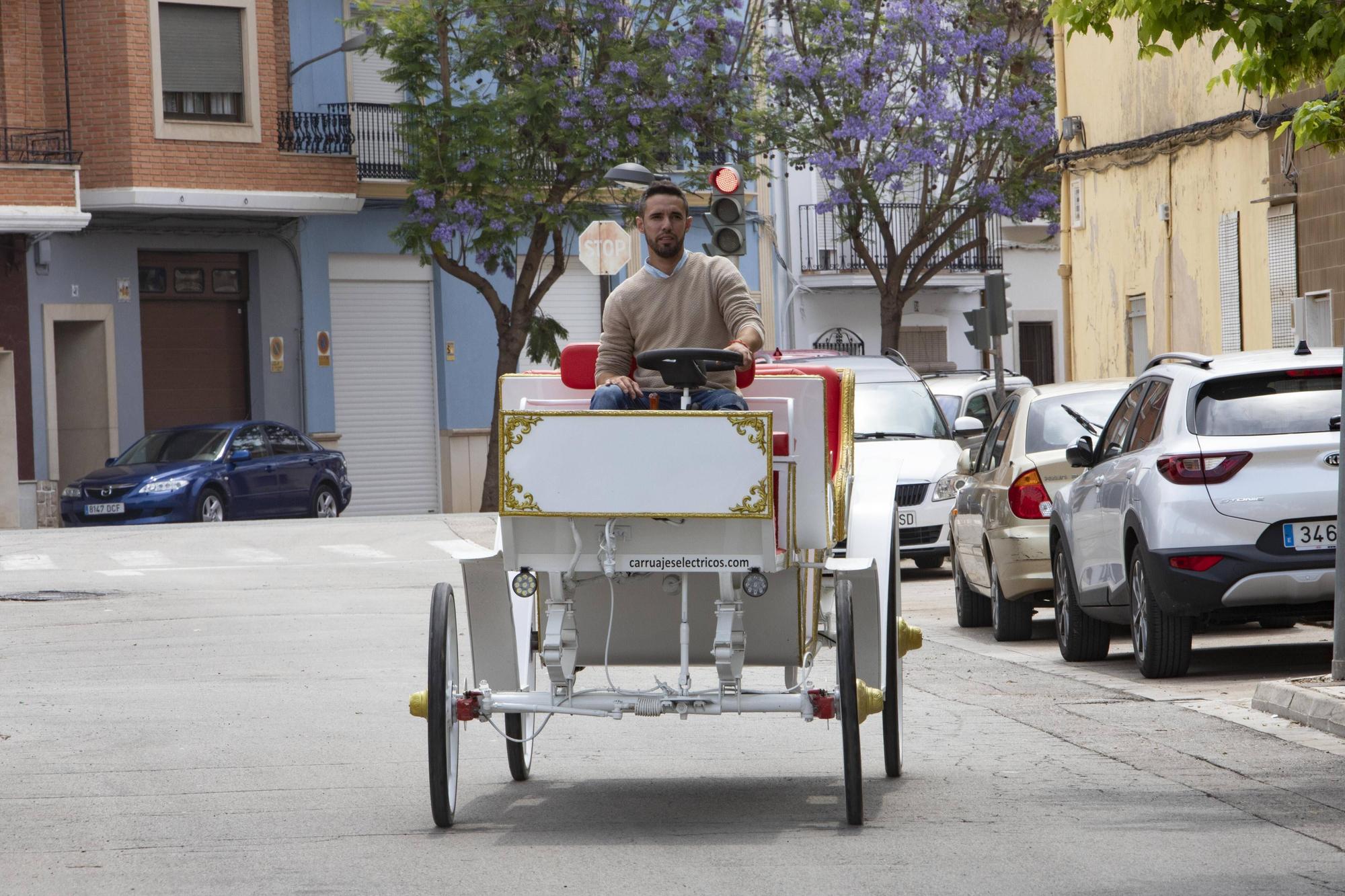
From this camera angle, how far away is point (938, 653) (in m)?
13.3

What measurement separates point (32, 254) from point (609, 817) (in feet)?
88.2

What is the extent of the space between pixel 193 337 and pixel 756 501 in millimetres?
29119

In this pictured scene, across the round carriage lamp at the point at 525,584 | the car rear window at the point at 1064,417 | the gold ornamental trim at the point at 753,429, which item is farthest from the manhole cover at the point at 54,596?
the gold ornamental trim at the point at 753,429

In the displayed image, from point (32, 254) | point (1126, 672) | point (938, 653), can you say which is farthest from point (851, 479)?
point (32, 254)

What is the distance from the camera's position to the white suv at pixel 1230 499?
34.3 feet

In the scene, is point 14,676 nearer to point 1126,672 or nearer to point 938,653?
point 938,653

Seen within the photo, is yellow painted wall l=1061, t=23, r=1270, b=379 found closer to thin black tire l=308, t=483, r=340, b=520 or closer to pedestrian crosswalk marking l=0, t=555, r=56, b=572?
thin black tire l=308, t=483, r=340, b=520

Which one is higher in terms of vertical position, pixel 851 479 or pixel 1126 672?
pixel 851 479

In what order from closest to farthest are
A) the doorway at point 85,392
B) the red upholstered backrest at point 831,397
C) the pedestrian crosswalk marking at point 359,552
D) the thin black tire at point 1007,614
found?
1. the red upholstered backrest at point 831,397
2. the thin black tire at point 1007,614
3. the pedestrian crosswalk marking at point 359,552
4. the doorway at point 85,392

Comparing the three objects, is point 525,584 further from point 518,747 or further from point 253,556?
point 253,556

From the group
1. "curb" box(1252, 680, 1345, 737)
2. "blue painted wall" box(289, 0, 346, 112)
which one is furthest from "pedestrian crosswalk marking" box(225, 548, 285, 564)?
"blue painted wall" box(289, 0, 346, 112)

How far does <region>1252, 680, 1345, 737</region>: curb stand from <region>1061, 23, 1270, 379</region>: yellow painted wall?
13631mm

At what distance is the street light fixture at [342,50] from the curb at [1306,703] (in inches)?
1036

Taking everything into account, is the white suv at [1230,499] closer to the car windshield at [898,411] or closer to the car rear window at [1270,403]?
the car rear window at [1270,403]
